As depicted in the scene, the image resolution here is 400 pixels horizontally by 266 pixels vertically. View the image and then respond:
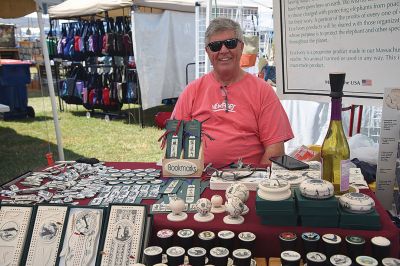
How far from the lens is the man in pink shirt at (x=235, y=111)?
1.98m

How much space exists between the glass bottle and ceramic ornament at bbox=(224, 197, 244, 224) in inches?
12.4

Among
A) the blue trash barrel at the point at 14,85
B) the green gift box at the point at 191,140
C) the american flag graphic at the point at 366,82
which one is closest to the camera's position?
the green gift box at the point at 191,140

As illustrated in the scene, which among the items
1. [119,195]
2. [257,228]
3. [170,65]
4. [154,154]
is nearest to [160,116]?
[154,154]

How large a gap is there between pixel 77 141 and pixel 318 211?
15.8 feet

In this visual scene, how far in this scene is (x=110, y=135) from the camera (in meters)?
5.68

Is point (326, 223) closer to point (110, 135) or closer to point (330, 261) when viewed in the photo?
point (330, 261)

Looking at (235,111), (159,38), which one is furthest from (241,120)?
(159,38)

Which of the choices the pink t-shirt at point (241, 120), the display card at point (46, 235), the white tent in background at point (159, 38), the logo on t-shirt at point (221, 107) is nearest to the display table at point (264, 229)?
the display card at point (46, 235)

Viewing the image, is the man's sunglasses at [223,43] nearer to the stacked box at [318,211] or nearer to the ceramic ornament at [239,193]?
the ceramic ornament at [239,193]

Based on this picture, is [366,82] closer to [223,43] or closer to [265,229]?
[223,43]

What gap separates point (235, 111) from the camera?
204cm

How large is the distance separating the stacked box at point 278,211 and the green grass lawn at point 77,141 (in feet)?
11.3

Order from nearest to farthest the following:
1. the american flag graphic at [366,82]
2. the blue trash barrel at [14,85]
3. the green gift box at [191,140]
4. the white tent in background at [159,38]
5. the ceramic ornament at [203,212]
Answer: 1. the ceramic ornament at [203,212]
2. the green gift box at [191,140]
3. the american flag graphic at [366,82]
4. the white tent in background at [159,38]
5. the blue trash barrel at [14,85]

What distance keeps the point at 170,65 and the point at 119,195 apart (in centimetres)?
579
